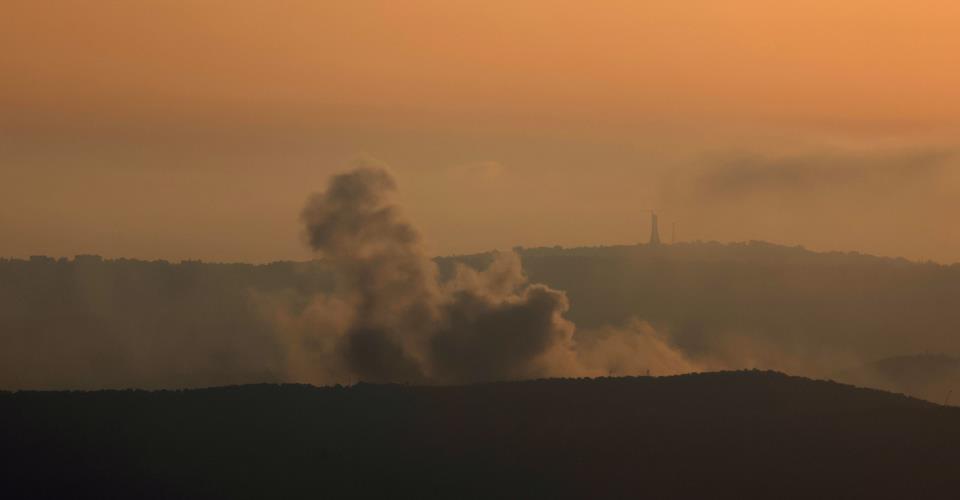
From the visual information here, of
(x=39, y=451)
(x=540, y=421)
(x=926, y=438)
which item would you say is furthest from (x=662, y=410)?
(x=39, y=451)

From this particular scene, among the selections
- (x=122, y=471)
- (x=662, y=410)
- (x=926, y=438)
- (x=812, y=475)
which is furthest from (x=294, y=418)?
(x=926, y=438)

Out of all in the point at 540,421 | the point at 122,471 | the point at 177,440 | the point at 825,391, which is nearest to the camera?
the point at 122,471

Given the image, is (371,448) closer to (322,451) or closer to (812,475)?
(322,451)

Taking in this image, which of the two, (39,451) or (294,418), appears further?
(294,418)

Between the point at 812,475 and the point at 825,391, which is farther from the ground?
the point at 825,391

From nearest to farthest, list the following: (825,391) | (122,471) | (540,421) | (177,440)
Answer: (122,471) → (177,440) → (540,421) → (825,391)

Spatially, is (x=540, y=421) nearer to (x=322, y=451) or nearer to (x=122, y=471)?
(x=322, y=451)
